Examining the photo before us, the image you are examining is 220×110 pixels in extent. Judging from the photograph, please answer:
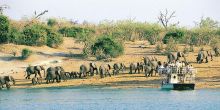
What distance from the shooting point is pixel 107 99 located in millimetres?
62406

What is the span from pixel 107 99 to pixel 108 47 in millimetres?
27196

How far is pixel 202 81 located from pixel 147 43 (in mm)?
28731

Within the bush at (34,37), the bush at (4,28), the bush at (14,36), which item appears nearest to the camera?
the bush at (4,28)

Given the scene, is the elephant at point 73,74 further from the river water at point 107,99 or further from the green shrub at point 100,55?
the green shrub at point 100,55

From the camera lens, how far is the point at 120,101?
198ft

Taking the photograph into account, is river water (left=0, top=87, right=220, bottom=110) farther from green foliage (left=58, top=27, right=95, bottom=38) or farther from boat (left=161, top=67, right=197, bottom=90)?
green foliage (left=58, top=27, right=95, bottom=38)

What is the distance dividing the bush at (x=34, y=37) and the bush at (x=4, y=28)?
212 centimetres

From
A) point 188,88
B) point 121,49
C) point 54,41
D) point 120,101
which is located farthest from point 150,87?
point 54,41

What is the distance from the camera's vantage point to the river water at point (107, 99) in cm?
5616

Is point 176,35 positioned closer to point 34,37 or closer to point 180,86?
point 34,37

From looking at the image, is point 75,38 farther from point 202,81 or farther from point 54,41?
point 202,81

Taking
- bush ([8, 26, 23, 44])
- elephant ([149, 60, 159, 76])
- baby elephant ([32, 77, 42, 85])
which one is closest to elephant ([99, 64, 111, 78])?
elephant ([149, 60, 159, 76])

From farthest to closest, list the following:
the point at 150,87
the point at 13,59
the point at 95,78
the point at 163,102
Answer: the point at 13,59
the point at 95,78
the point at 150,87
the point at 163,102

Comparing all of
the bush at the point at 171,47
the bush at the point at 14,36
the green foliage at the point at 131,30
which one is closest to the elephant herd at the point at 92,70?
the bush at the point at 171,47
